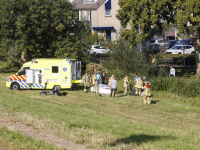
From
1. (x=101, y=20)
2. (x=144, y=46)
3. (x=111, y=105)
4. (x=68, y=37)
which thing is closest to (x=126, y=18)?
(x=144, y=46)

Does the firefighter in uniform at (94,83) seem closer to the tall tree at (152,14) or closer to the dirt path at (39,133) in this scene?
the tall tree at (152,14)

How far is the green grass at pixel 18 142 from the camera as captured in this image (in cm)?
930

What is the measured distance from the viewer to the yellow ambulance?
24.8 meters

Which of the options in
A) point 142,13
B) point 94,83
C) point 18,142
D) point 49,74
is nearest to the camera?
point 18,142

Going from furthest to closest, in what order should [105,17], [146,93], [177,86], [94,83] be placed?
[105,17] → [177,86] → [94,83] → [146,93]

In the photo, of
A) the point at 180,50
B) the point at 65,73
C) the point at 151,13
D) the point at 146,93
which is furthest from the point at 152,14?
the point at 180,50

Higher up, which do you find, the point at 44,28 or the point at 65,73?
the point at 44,28

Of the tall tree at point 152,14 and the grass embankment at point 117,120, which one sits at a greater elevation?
the tall tree at point 152,14

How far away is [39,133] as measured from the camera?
1094cm

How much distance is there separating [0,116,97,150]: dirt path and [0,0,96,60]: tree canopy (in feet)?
70.8

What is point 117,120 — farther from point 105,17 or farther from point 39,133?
point 105,17

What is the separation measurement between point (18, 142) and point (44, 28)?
85.7 feet

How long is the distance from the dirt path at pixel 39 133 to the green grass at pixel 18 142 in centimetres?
36

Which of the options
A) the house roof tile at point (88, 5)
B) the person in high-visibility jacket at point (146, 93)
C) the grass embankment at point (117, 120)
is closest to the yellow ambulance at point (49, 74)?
the grass embankment at point (117, 120)
